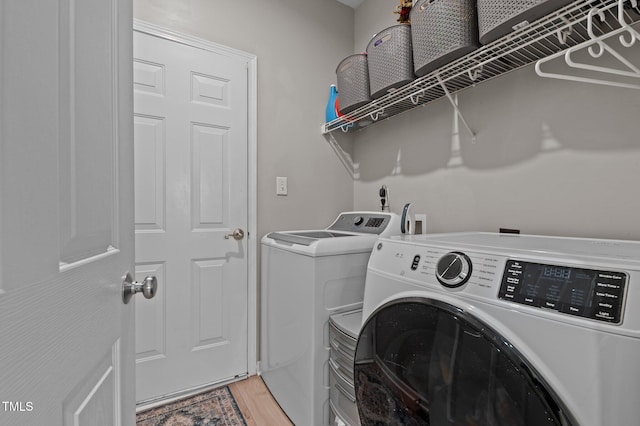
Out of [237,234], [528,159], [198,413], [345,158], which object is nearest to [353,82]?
[345,158]

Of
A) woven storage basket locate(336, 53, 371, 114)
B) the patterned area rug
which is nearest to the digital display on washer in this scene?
woven storage basket locate(336, 53, 371, 114)

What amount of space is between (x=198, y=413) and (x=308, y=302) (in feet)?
3.09

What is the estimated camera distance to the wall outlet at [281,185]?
6.48 feet

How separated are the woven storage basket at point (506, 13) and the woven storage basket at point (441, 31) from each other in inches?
2.7

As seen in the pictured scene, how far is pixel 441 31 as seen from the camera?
3.71ft

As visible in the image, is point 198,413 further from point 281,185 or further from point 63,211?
point 63,211

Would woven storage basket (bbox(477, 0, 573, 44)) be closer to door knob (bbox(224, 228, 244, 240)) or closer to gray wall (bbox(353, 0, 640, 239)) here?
gray wall (bbox(353, 0, 640, 239))

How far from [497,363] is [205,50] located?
2.05 meters

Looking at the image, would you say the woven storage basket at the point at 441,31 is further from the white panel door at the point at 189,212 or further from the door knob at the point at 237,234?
the door knob at the point at 237,234

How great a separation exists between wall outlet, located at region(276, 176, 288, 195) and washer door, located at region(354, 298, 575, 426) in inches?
49.4

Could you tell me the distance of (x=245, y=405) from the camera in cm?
158

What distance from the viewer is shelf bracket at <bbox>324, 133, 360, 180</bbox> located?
2209 millimetres

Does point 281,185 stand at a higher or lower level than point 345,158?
lower

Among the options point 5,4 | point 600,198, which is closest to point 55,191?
point 5,4
